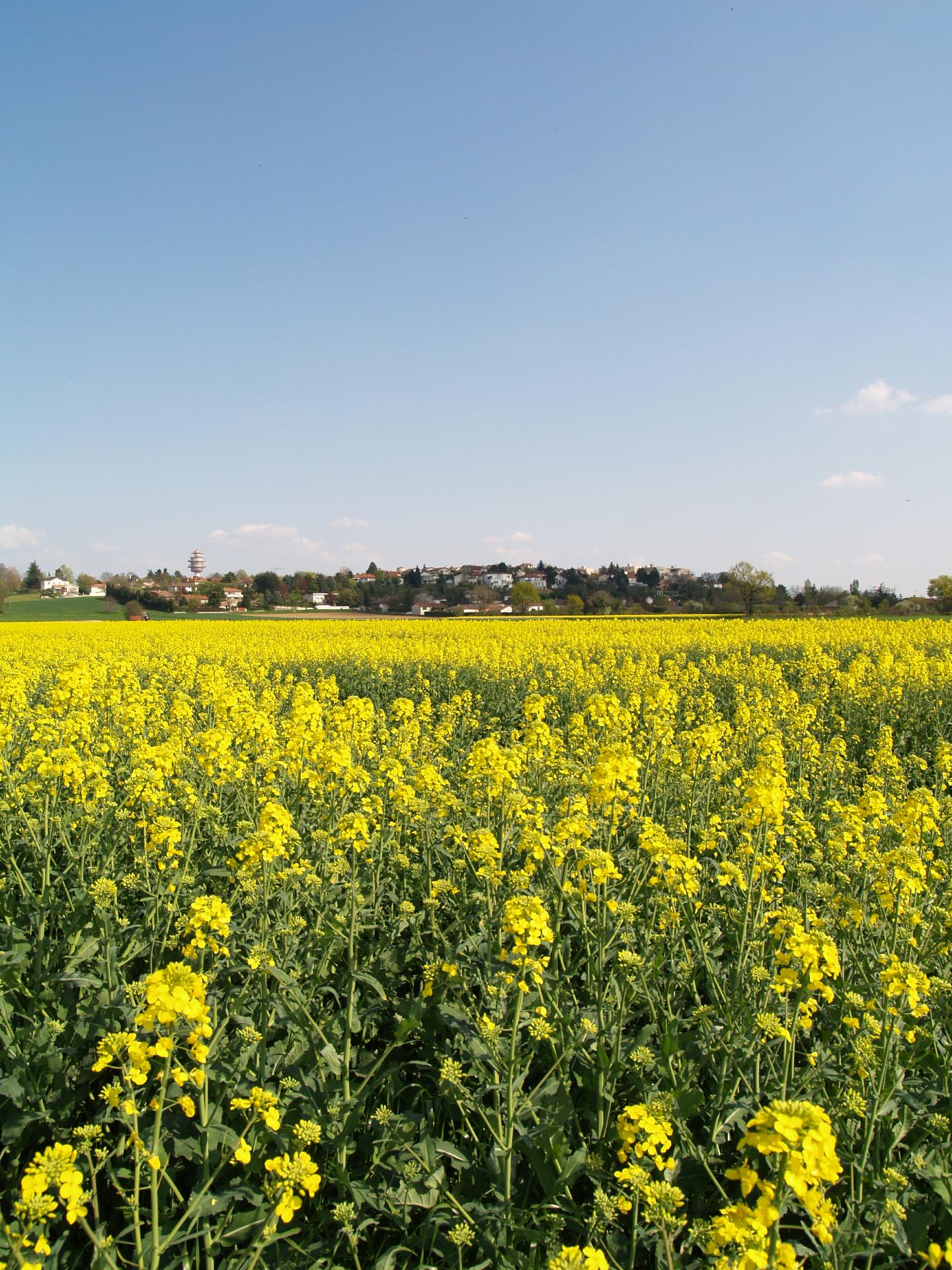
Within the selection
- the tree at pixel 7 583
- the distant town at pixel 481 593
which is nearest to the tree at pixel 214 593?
the distant town at pixel 481 593

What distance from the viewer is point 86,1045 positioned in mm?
3320

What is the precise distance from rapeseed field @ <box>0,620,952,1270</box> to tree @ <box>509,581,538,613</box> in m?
62.2

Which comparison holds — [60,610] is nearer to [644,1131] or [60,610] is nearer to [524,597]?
[524,597]

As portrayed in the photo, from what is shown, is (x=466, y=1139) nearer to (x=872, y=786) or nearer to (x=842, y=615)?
(x=872, y=786)

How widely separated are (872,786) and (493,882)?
456cm

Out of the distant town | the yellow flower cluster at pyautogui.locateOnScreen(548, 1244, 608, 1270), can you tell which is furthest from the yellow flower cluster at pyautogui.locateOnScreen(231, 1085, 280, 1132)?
the distant town

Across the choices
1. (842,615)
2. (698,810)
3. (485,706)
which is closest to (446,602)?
(842,615)

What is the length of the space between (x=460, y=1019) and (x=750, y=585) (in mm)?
62499

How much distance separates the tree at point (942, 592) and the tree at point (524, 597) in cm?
3389

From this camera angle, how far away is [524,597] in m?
69.5

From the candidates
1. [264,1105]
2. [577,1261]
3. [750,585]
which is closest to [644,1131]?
[577,1261]

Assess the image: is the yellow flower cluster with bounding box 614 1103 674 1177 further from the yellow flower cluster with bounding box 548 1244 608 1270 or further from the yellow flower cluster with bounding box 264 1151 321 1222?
the yellow flower cluster with bounding box 264 1151 321 1222

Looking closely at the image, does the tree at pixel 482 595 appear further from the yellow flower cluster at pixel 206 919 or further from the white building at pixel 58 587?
the yellow flower cluster at pixel 206 919

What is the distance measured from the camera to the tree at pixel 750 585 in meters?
60.2
